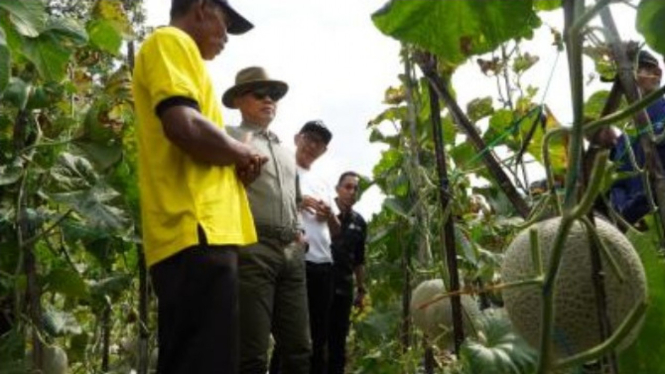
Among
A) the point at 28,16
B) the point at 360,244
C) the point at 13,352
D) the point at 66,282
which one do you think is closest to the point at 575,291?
the point at 28,16

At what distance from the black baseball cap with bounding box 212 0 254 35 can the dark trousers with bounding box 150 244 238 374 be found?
32.5 inches

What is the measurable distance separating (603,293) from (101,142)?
2.28 metres

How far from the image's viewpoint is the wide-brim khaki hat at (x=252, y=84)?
3.70 meters

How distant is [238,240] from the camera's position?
2.26m

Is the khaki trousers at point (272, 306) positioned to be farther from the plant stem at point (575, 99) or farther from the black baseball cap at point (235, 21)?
the plant stem at point (575, 99)

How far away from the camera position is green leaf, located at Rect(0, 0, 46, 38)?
2115 millimetres

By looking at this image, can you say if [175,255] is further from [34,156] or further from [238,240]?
[34,156]

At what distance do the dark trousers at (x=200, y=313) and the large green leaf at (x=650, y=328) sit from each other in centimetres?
104

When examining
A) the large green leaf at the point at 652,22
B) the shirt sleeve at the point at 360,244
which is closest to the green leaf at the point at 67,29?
the large green leaf at the point at 652,22

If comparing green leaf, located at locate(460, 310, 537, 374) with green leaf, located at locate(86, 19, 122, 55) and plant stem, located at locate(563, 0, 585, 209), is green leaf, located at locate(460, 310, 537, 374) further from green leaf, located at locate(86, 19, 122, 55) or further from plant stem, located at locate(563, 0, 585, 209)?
green leaf, located at locate(86, 19, 122, 55)

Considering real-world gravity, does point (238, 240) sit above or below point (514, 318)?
above

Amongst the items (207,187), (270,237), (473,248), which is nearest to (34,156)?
(270,237)

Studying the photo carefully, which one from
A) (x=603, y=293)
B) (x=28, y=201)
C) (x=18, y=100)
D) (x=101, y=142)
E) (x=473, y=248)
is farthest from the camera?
(x=473, y=248)

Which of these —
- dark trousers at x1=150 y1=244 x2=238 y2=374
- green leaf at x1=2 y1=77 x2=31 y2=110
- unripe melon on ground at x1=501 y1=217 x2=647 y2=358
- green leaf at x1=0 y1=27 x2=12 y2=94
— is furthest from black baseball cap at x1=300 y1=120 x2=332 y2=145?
unripe melon on ground at x1=501 y1=217 x2=647 y2=358
